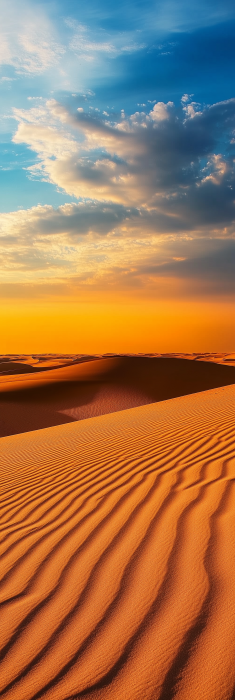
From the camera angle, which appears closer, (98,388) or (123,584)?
(123,584)

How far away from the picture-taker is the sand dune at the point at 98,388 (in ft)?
62.5

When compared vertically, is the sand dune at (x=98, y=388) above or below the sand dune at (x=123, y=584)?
above

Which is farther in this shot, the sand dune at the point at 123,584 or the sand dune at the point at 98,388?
the sand dune at the point at 98,388

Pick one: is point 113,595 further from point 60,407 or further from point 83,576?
point 60,407

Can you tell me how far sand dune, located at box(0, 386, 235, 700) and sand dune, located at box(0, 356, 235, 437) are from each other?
13.1 metres

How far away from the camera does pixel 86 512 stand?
12.9 ft

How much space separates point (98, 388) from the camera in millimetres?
22625

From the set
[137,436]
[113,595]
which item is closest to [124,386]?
[137,436]

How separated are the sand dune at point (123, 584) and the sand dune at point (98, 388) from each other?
1313 centimetres

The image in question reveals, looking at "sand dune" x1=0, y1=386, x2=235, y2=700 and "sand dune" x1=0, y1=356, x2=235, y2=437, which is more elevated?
"sand dune" x1=0, y1=356, x2=235, y2=437

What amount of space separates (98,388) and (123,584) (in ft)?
65.8

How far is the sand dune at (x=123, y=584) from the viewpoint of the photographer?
190 centimetres

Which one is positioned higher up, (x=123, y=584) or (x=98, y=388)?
(x=98, y=388)

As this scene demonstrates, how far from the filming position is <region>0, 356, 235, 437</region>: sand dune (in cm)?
1906
